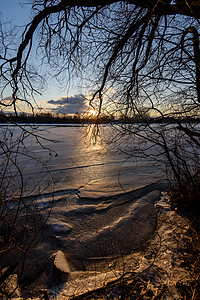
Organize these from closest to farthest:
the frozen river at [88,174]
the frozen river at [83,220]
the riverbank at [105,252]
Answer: the riverbank at [105,252] → the frozen river at [83,220] → the frozen river at [88,174]

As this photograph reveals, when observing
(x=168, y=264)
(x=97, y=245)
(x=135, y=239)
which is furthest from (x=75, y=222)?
(x=168, y=264)

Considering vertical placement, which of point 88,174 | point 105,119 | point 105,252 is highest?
point 105,119

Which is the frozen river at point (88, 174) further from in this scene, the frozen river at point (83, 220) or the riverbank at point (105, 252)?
the riverbank at point (105, 252)

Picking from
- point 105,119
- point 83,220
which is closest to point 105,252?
point 83,220

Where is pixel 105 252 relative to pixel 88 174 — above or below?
below

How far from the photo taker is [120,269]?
62.4 inches

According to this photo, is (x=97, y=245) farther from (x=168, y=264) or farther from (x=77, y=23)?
(x=77, y=23)

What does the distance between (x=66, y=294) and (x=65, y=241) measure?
2.58ft

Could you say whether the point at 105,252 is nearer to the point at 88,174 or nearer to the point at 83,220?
the point at 83,220

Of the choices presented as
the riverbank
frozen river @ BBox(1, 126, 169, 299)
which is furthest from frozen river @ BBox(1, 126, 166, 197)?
the riverbank

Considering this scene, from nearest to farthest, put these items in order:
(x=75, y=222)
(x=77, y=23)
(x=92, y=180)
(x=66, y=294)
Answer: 1. (x=66, y=294)
2. (x=75, y=222)
3. (x=77, y=23)
4. (x=92, y=180)

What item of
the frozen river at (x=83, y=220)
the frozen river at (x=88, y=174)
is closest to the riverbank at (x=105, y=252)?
the frozen river at (x=83, y=220)

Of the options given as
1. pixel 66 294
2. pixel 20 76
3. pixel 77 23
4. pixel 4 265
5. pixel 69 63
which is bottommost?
pixel 4 265

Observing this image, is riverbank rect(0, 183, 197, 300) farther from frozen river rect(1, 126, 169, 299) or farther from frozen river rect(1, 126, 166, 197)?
frozen river rect(1, 126, 166, 197)
